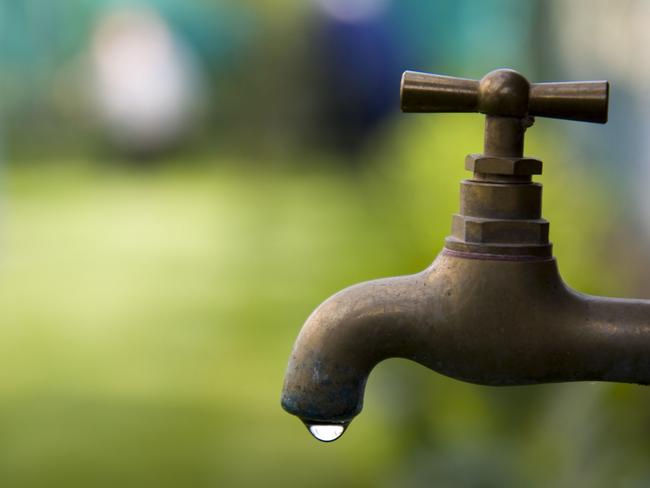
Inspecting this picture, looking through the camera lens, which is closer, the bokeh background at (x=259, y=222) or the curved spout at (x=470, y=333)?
the curved spout at (x=470, y=333)

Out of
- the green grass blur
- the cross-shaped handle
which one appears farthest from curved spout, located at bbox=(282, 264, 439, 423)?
the green grass blur

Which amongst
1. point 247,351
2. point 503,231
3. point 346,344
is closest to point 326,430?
point 346,344

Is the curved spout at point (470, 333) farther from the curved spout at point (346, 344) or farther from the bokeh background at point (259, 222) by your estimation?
the bokeh background at point (259, 222)

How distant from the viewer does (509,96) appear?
2.16 ft

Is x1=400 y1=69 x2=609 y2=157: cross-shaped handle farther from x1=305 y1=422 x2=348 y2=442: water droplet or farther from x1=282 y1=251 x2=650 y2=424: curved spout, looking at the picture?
x1=305 y1=422 x2=348 y2=442: water droplet

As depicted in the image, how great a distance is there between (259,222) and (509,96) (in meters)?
5.01

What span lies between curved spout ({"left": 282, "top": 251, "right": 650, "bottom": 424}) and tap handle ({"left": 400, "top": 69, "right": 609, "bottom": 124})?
10 cm

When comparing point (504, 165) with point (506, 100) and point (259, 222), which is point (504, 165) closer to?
point (506, 100)

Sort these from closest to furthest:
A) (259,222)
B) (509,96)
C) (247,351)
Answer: (509,96)
(247,351)
(259,222)

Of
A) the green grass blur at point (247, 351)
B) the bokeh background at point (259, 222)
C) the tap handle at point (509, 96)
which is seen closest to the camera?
the tap handle at point (509, 96)

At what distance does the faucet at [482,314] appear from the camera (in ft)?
2.22

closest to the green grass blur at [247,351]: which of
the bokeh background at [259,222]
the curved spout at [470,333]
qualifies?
the bokeh background at [259,222]

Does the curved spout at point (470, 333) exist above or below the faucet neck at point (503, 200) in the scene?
below

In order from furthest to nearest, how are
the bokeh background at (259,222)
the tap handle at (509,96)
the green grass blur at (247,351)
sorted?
the bokeh background at (259,222) < the green grass blur at (247,351) < the tap handle at (509,96)
